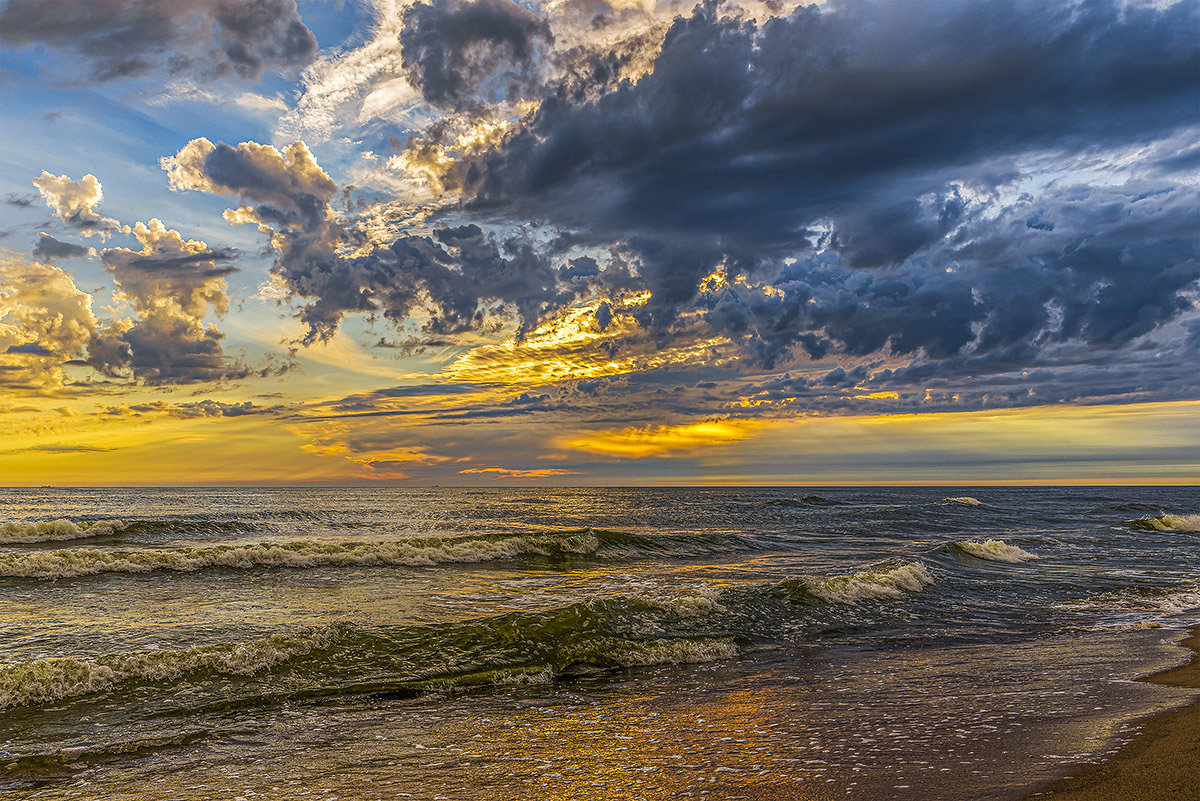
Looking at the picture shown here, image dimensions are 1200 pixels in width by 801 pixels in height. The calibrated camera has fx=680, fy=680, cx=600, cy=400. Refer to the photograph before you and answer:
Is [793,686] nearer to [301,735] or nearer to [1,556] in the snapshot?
[301,735]

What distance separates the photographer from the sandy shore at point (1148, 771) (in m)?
6.03

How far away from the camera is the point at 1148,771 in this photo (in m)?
6.57

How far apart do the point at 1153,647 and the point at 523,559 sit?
2108 centimetres

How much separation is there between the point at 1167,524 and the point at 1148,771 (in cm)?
5535

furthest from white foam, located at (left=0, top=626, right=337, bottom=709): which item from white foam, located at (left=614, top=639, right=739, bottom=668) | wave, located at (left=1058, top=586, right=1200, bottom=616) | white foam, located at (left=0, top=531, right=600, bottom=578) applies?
wave, located at (left=1058, top=586, right=1200, bottom=616)

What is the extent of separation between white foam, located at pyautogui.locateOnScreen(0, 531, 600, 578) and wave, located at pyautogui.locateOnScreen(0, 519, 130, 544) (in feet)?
33.1

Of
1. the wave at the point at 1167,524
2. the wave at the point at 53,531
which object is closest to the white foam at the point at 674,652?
the wave at the point at 53,531

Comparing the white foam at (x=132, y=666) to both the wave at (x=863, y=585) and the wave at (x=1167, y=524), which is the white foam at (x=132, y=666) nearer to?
the wave at (x=863, y=585)

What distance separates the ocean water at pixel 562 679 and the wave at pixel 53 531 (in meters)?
14.0

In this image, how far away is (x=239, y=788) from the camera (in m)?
6.89

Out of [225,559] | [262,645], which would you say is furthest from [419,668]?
[225,559]

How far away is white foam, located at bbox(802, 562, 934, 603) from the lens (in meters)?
18.3

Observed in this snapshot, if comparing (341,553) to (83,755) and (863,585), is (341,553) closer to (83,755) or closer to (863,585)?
(863,585)

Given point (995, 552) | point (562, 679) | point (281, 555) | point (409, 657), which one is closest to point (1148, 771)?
point (562, 679)
